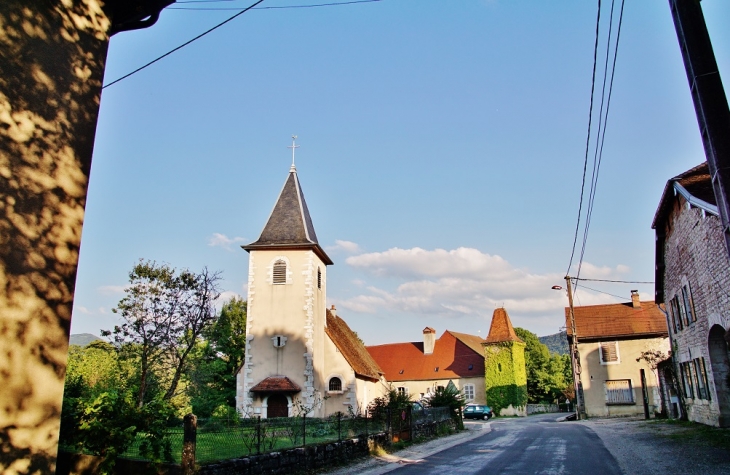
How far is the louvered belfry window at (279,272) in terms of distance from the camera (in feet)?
96.8

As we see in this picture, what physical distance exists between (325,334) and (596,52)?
80.5 ft

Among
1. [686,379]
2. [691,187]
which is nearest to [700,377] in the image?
[686,379]

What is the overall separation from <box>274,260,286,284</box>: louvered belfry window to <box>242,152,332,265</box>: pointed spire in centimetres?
91

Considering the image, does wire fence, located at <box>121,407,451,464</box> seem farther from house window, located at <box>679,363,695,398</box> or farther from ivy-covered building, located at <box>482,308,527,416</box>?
ivy-covered building, located at <box>482,308,527,416</box>

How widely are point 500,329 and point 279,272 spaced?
25.5m

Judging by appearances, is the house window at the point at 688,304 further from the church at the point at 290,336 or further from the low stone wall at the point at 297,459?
the church at the point at 290,336

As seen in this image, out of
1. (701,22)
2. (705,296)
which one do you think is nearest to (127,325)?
(705,296)

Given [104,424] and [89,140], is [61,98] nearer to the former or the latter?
[89,140]

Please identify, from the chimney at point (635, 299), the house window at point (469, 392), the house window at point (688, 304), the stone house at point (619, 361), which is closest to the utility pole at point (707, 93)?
the house window at point (688, 304)

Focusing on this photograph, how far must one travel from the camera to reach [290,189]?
107 feet

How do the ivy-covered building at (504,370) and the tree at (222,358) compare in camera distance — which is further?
the ivy-covered building at (504,370)

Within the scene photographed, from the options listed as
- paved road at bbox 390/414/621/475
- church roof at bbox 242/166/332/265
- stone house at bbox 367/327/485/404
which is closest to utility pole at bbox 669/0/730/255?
paved road at bbox 390/414/621/475

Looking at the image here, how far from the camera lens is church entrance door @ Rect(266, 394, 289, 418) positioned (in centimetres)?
2736

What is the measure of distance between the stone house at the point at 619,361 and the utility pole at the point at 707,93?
3091 centimetres
